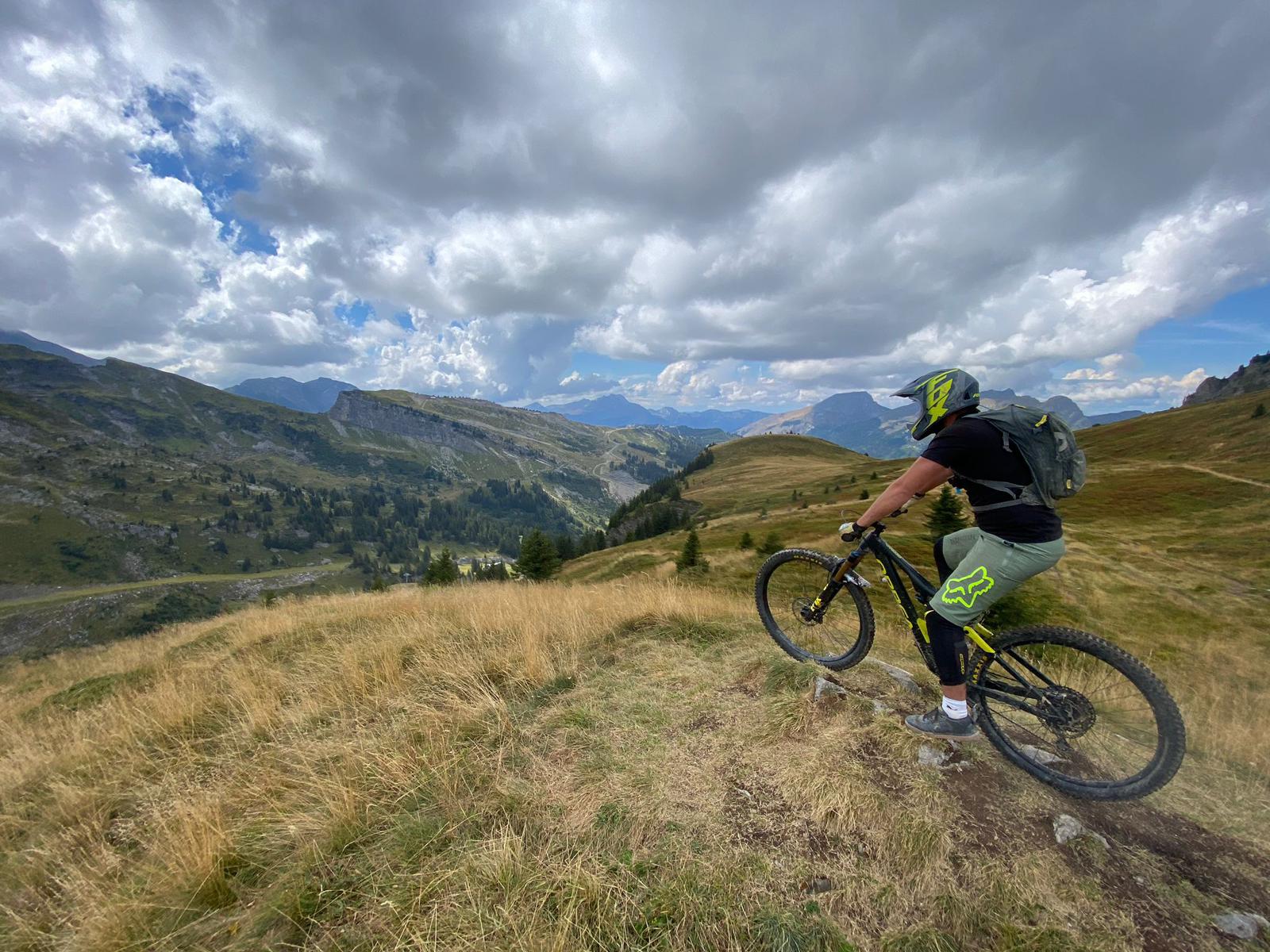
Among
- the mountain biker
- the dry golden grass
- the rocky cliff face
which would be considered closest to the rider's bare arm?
the mountain biker

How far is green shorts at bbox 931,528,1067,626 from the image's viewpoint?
4.68m

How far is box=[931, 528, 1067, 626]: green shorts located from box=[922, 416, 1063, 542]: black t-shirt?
0.31 feet

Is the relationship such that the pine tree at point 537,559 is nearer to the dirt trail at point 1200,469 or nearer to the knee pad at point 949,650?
the knee pad at point 949,650

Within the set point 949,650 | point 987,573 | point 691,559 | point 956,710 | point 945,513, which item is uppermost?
point 987,573

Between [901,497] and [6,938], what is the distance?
767 centimetres

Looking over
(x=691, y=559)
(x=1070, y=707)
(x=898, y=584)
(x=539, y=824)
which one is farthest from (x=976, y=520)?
(x=691, y=559)

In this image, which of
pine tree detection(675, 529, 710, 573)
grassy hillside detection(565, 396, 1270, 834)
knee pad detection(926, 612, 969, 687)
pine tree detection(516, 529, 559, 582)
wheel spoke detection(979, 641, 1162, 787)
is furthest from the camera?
pine tree detection(516, 529, 559, 582)

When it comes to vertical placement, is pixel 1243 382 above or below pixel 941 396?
above

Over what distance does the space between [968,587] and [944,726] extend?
1.42 metres

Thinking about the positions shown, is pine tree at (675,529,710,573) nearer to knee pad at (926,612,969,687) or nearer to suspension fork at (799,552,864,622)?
suspension fork at (799,552,864,622)

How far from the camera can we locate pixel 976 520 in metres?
4.72

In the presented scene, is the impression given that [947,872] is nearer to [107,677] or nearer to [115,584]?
[107,677]

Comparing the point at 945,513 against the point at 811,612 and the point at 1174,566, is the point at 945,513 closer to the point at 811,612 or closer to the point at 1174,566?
the point at 811,612

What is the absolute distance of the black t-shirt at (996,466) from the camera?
15.1 feet
